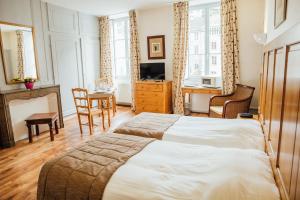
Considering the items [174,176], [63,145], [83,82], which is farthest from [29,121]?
[174,176]

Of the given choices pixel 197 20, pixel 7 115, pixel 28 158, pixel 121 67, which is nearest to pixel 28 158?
pixel 28 158

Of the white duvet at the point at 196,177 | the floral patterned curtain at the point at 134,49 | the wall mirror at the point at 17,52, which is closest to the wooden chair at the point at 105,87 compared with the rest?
the floral patterned curtain at the point at 134,49

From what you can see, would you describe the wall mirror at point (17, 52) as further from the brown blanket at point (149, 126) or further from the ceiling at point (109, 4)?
the brown blanket at point (149, 126)

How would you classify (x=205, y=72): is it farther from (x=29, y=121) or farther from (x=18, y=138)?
(x=18, y=138)

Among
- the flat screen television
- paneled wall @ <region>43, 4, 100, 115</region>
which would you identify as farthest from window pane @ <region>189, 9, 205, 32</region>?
paneled wall @ <region>43, 4, 100, 115</region>

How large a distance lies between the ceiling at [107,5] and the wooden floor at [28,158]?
8.86 ft

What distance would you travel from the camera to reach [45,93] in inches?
159

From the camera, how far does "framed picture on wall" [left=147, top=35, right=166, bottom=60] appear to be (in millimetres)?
5178

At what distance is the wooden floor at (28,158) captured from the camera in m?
2.30

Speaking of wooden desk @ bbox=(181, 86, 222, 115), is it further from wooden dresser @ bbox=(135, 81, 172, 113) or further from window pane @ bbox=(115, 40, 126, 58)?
window pane @ bbox=(115, 40, 126, 58)

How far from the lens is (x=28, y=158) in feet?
10.1

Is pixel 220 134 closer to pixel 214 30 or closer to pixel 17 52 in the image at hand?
pixel 214 30

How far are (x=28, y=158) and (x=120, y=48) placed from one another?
13.3 ft

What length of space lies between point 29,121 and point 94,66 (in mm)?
2781
